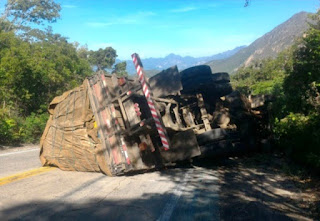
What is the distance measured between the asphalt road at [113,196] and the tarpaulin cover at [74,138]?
0.29 metres

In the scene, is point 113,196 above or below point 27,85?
below

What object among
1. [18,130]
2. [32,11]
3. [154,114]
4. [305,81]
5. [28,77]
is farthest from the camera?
[32,11]

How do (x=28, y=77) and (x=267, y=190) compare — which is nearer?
(x=267, y=190)

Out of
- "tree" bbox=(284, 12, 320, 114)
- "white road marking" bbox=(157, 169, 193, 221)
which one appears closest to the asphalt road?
"white road marking" bbox=(157, 169, 193, 221)

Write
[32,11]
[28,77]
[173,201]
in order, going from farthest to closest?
[32,11] → [28,77] → [173,201]

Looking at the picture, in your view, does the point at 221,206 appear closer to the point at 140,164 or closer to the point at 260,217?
the point at 260,217

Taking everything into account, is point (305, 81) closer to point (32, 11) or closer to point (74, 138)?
point (74, 138)

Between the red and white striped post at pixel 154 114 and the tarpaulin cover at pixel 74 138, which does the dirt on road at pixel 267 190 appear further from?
the tarpaulin cover at pixel 74 138

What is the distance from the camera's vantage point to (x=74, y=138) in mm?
6070

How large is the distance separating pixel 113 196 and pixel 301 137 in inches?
164

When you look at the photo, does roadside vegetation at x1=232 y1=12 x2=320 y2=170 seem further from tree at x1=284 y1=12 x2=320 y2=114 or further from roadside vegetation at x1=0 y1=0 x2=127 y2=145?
roadside vegetation at x1=0 y1=0 x2=127 y2=145

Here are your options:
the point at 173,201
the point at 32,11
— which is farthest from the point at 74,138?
the point at 32,11

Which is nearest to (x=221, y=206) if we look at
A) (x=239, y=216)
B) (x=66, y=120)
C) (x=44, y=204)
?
(x=239, y=216)

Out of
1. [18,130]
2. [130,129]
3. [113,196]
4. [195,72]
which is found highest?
[195,72]
